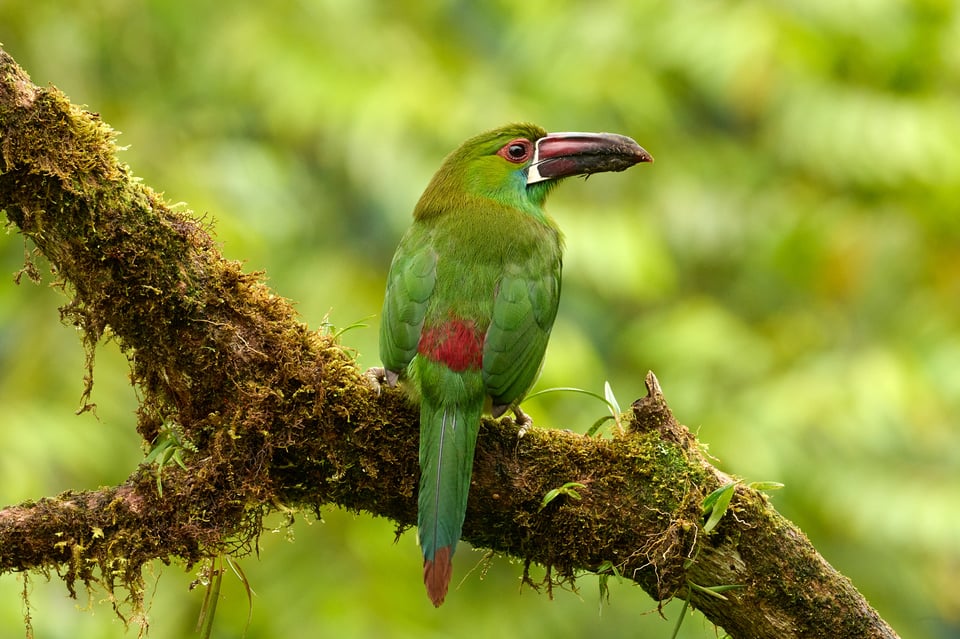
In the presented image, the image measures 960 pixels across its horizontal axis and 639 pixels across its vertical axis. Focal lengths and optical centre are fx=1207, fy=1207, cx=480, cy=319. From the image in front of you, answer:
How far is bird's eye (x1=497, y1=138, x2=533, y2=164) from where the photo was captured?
146 inches

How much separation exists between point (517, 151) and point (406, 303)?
801 mm

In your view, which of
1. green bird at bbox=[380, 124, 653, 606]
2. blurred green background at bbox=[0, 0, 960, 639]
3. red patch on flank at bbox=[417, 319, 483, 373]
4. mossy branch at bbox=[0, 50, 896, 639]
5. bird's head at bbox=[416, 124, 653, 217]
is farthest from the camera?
blurred green background at bbox=[0, 0, 960, 639]

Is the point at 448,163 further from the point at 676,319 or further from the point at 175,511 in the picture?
the point at 676,319

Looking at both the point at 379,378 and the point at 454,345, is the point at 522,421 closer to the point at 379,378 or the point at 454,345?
the point at 454,345

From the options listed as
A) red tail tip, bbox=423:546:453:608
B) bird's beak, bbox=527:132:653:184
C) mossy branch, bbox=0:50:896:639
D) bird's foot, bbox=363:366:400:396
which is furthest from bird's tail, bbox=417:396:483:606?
bird's beak, bbox=527:132:653:184

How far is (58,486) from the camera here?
19.4 feet

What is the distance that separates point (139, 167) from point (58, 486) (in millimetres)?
1648

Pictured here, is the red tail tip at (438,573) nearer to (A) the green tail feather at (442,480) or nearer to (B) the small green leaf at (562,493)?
(A) the green tail feather at (442,480)

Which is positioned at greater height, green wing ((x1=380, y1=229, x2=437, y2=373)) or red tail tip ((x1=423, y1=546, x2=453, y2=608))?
green wing ((x1=380, y1=229, x2=437, y2=373))

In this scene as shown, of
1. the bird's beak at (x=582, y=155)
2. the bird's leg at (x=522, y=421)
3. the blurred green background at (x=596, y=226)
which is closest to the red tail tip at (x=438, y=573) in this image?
the bird's leg at (x=522, y=421)

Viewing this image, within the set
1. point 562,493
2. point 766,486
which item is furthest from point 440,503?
point 766,486

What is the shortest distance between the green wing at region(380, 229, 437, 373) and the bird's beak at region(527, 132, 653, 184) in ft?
1.82

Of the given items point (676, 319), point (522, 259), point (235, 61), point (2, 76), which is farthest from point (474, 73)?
point (2, 76)

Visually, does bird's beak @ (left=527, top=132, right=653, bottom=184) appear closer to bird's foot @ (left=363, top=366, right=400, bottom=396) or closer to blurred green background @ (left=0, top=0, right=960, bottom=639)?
bird's foot @ (left=363, top=366, right=400, bottom=396)
